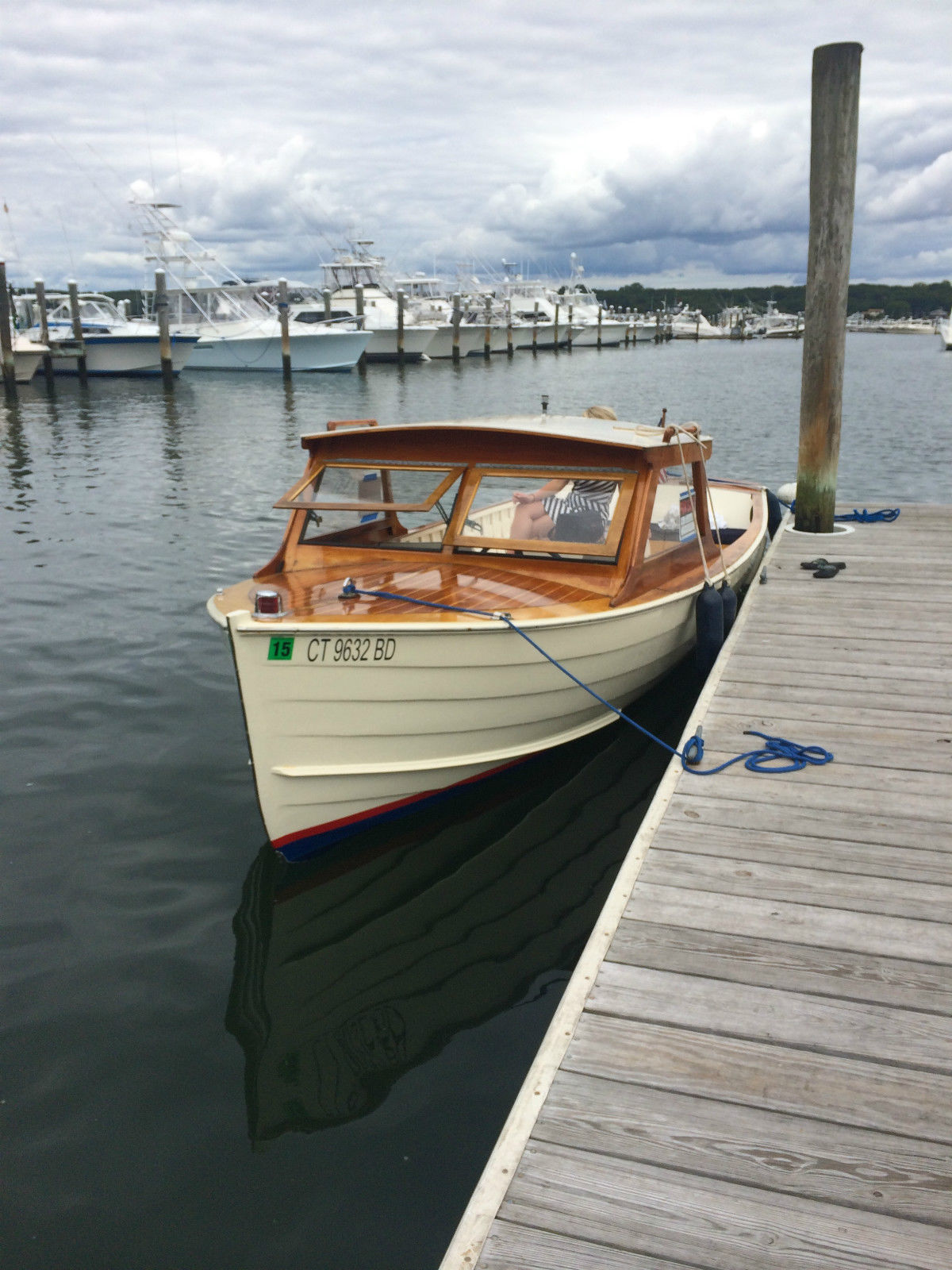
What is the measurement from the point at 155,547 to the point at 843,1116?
12.0 meters

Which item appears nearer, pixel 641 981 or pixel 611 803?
pixel 641 981

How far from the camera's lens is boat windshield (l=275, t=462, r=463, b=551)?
22.1ft

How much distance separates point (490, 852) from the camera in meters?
5.82

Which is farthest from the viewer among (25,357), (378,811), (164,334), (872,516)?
(164,334)

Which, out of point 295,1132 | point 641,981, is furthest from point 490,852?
point 641,981

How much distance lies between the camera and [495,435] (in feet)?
21.6

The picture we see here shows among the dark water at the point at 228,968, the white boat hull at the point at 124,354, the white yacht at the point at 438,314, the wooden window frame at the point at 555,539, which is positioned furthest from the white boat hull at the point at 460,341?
the wooden window frame at the point at 555,539

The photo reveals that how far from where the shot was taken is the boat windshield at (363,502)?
6746 millimetres

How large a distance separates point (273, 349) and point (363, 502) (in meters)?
43.5

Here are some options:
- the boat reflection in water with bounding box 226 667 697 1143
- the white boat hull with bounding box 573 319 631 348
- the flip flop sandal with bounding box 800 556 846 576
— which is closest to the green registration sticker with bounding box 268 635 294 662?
the boat reflection in water with bounding box 226 667 697 1143

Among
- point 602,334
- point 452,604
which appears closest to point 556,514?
point 452,604

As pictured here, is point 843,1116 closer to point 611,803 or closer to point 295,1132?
point 295,1132

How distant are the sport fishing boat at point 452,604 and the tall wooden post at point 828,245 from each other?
1948 millimetres

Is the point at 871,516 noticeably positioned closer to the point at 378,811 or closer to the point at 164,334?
the point at 378,811
